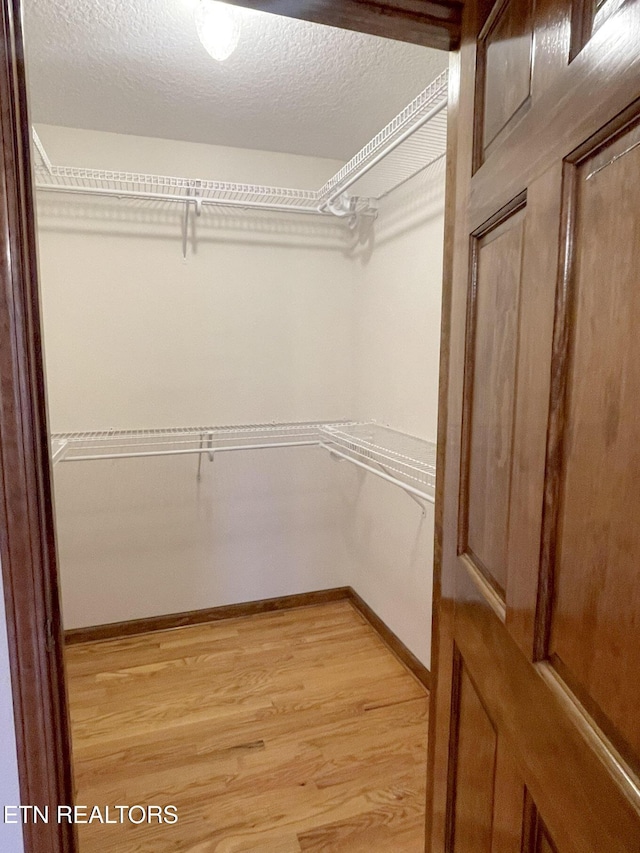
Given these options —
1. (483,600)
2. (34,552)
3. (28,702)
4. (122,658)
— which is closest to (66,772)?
(28,702)

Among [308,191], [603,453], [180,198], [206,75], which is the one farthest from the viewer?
[308,191]

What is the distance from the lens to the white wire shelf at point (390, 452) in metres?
1.75

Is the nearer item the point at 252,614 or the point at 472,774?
the point at 472,774

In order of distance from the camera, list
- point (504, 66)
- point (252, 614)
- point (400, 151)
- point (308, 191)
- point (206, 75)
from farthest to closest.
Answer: point (252, 614) → point (308, 191) → point (400, 151) → point (206, 75) → point (504, 66)

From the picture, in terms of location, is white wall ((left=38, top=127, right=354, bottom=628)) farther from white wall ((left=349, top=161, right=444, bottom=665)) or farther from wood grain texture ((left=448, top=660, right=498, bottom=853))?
wood grain texture ((left=448, top=660, right=498, bottom=853))

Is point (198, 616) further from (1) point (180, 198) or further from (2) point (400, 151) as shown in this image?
(2) point (400, 151)

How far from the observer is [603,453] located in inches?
20.6

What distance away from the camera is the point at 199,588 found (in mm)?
2572

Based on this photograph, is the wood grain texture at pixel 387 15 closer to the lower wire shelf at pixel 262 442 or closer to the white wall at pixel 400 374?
the white wall at pixel 400 374

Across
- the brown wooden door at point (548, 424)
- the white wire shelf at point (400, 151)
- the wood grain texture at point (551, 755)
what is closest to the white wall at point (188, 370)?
the white wire shelf at point (400, 151)

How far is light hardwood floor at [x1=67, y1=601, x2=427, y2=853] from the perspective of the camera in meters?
1.48

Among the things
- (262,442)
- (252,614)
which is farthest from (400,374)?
(252,614)

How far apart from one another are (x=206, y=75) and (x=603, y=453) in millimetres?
1869

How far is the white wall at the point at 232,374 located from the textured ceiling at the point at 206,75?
22cm
